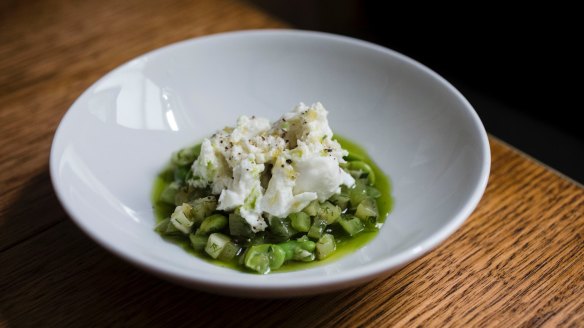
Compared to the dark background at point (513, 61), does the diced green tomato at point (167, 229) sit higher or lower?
higher

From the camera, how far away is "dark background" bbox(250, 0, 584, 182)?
9.20ft

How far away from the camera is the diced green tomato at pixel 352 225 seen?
1480 millimetres

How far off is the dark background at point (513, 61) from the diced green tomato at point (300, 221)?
5.06 ft

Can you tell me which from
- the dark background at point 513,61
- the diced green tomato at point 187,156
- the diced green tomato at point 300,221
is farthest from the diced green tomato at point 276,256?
the dark background at point 513,61

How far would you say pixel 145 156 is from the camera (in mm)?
1716

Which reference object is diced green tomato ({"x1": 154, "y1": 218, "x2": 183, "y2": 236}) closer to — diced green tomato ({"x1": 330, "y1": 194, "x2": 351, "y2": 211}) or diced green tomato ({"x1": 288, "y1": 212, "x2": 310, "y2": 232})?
diced green tomato ({"x1": 288, "y1": 212, "x2": 310, "y2": 232})

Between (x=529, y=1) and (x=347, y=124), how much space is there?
1.57 meters

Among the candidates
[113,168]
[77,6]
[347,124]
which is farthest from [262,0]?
[113,168]

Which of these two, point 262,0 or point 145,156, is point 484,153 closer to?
point 145,156

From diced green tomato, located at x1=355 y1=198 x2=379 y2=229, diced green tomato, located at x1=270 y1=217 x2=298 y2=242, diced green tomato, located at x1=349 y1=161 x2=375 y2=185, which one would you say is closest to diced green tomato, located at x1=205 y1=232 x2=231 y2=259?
diced green tomato, located at x1=270 y1=217 x2=298 y2=242

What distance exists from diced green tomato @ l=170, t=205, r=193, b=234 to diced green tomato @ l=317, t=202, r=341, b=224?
31cm

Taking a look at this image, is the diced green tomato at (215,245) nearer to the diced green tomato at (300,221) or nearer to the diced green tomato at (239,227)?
the diced green tomato at (239,227)

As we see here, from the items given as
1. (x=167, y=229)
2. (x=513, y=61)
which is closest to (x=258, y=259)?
(x=167, y=229)

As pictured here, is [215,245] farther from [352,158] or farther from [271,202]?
[352,158]
